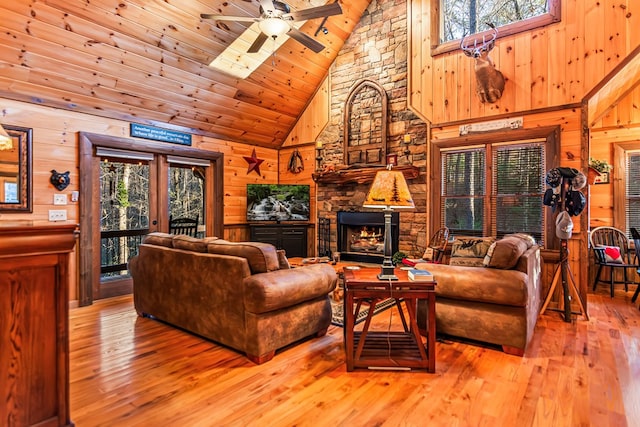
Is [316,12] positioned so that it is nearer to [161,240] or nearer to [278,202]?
[161,240]

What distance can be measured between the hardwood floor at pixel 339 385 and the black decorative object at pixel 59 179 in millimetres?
1869

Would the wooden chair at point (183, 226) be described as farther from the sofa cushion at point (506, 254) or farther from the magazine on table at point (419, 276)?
the sofa cushion at point (506, 254)

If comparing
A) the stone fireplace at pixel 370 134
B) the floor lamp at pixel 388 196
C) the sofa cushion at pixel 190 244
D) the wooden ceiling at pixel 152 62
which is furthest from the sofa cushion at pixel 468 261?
the wooden ceiling at pixel 152 62

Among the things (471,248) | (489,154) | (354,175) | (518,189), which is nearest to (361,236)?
(354,175)

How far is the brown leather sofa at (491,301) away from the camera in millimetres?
2820

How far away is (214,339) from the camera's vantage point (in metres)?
3.07

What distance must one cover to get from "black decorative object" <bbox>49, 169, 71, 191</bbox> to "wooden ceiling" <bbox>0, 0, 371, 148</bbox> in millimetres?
808

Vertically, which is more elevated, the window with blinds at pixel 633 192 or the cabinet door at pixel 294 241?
the window with blinds at pixel 633 192

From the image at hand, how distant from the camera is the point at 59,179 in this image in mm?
4168

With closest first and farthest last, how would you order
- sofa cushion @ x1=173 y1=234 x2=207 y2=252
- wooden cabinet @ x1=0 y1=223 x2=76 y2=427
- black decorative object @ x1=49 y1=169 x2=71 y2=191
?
wooden cabinet @ x1=0 y1=223 x2=76 y2=427, sofa cushion @ x1=173 y1=234 x2=207 y2=252, black decorative object @ x1=49 y1=169 x2=71 y2=191

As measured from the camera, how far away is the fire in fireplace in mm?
5895

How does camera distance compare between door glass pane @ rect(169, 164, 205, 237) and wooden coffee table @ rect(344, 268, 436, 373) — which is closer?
wooden coffee table @ rect(344, 268, 436, 373)

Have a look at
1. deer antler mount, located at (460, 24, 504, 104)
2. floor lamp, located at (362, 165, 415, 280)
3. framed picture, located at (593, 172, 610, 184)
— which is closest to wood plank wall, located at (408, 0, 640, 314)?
deer antler mount, located at (460, 24, 504, 104)

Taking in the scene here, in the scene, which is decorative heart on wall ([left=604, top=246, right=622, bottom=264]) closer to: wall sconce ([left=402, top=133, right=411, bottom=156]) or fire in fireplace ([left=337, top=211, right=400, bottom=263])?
fire in fireplace ([left=337, top=211, right=400, bottom=263])
